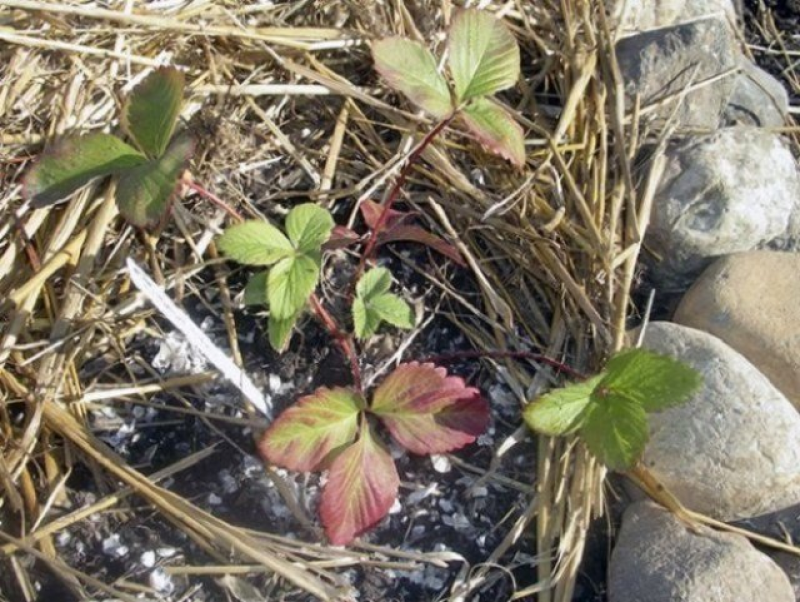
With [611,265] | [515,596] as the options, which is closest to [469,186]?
[611,265]

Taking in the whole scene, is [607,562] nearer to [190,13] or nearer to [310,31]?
[310,31]

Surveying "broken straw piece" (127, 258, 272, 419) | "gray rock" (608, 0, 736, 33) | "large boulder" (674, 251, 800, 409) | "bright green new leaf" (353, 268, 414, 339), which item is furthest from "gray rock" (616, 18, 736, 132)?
"broken straw piece" (127, 258, 272, 419)

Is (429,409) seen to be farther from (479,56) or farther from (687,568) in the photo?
(479,56)

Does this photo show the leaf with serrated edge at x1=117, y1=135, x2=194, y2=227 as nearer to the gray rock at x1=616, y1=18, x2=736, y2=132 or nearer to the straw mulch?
the straw mulch

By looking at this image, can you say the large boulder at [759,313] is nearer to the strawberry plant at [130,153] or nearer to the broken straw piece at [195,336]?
the broken straw piece at [195,336]

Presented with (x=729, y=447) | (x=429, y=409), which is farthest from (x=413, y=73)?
(x=729, y=447)
